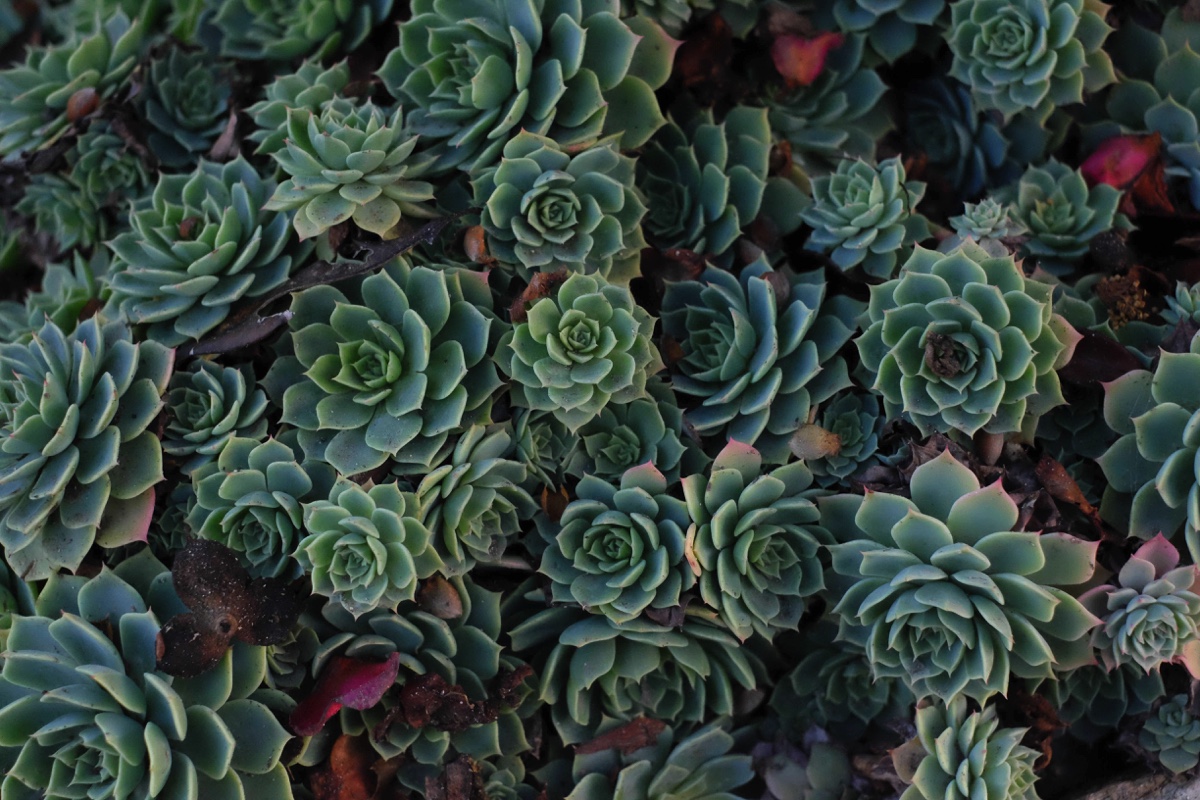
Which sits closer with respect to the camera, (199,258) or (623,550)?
(623,550)

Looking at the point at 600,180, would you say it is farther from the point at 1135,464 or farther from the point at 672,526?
the point at 1135,464

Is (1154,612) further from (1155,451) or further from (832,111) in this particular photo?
(832,111)

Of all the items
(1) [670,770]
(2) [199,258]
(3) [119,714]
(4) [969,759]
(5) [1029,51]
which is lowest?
(1) [670,770]

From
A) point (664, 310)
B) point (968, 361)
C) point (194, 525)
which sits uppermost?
point (968, 361)

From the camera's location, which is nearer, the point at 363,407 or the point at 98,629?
the point at 98,629

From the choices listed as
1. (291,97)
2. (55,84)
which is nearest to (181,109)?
Result: (55,84)

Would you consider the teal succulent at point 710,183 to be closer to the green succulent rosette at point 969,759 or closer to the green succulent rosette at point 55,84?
the green succulent rosette at point 969,759

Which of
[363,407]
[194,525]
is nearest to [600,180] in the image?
[363,407]
